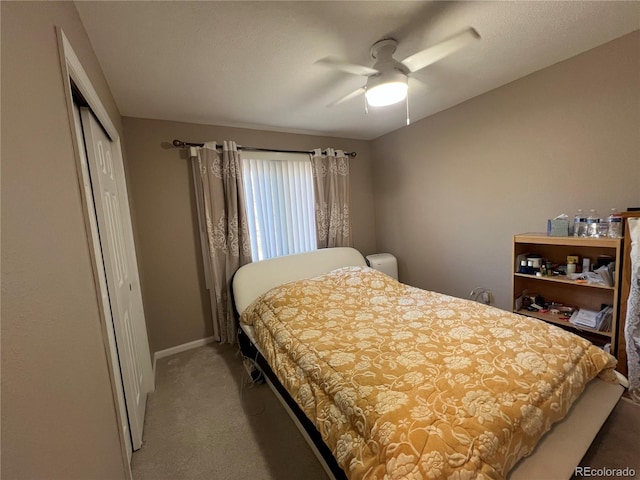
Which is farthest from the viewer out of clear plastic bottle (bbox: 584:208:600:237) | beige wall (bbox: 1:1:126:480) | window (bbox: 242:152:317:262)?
window (bbox: 242:152:317:262)

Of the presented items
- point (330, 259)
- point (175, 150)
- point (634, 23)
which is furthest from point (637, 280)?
point (175, 150)

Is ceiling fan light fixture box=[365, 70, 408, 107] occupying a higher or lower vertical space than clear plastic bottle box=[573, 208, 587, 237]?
higher

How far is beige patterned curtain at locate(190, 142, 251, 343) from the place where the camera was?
2.69 m

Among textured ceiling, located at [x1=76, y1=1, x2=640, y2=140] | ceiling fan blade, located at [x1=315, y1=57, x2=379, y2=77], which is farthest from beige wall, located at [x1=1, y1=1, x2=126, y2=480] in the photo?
ceiling fan blade, located at [x1=315, y1=57, x2=379, y2=77]

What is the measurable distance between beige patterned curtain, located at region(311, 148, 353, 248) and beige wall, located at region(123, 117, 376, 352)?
32.6 inches

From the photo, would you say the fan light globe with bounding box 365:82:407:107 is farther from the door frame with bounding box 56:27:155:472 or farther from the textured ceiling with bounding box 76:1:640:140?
the door frame with bounding box 56:27:155:472

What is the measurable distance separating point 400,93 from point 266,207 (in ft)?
6.21

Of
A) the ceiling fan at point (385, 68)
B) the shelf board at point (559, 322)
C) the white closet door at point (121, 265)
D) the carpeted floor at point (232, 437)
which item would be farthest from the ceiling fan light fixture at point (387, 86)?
the carpeted floor at point (232, 437)

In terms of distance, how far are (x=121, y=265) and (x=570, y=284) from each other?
3.40 meters

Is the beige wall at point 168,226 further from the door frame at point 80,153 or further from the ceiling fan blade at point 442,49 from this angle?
the ceiling fan blade at point 442,49

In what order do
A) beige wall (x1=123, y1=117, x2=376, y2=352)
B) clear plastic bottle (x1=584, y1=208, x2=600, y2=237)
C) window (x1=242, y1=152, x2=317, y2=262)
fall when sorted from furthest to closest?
window (x1=242, y1=152, x2=317, y2=262) → beige wall (x1=123, y1=117, x2=376, y2=352) → clear plastic bottle (x1=584, y1=208, x2=600, y2=237)

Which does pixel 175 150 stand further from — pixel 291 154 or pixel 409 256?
pixel 409 256

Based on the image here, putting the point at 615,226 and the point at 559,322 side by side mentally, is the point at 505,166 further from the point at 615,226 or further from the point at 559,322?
the point at 559,322

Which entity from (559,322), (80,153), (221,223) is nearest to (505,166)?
(559,322)
